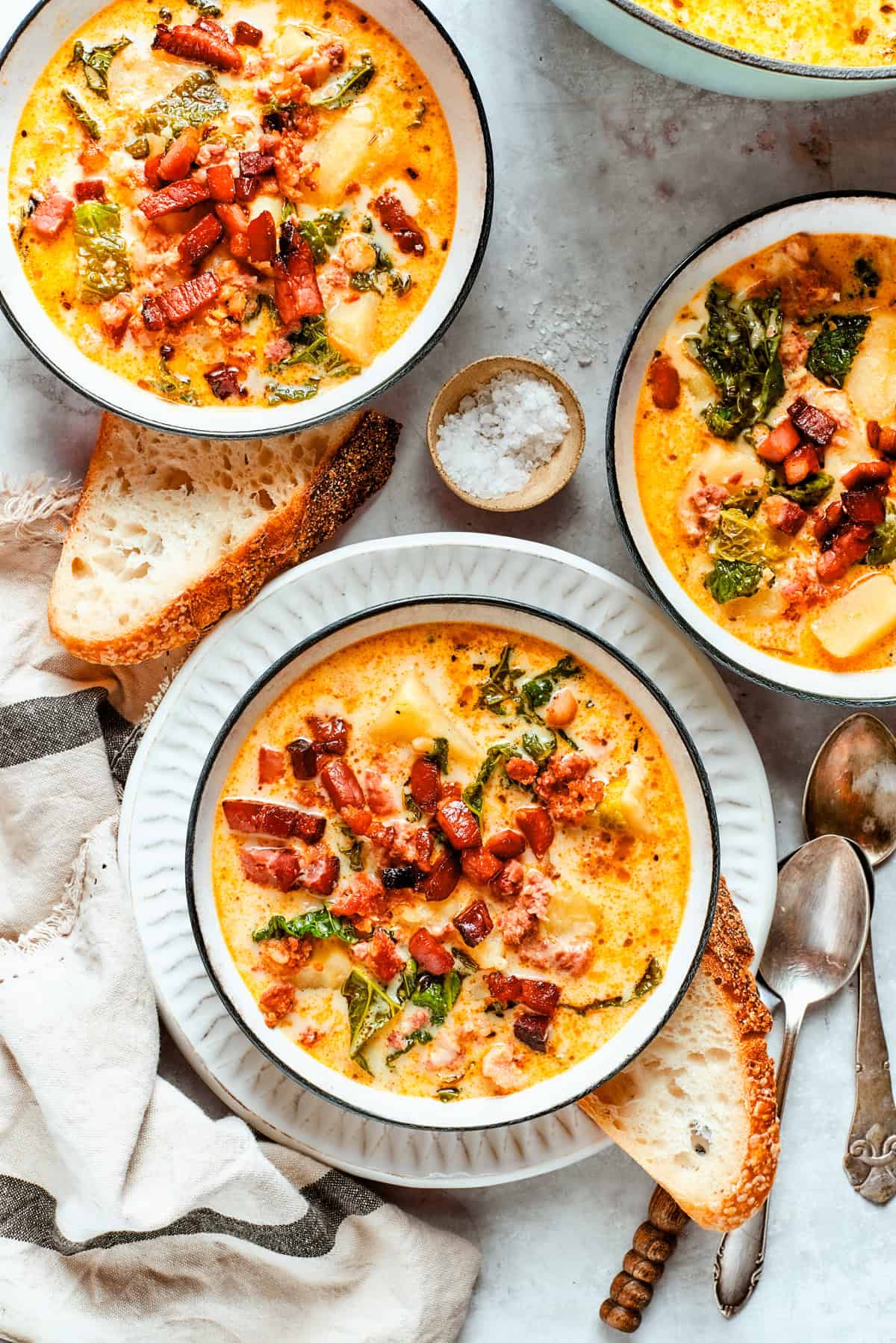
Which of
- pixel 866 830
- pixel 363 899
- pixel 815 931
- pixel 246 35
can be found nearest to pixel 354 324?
pixel 246 35

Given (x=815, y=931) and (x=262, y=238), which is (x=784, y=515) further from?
(x=262, y=238)

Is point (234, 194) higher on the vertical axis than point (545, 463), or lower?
higher

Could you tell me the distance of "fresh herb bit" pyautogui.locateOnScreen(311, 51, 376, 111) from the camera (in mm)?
3953

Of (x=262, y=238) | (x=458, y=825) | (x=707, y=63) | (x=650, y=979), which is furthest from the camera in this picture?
(x=262, y=238)

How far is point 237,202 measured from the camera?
154 inches

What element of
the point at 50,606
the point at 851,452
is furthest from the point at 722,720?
the point at 50,606

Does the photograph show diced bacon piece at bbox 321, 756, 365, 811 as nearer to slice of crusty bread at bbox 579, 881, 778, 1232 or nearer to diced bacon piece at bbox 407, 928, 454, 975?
diced bacon piece at bbox 407, 928, 454, 975

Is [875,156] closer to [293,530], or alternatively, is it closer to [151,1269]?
[293,530]

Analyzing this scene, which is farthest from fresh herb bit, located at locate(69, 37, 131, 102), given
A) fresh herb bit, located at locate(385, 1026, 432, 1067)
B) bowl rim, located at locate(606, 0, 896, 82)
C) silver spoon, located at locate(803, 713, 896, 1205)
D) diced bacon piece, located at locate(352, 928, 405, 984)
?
silver spoon, located at locate(803, 713, 896, 1205)

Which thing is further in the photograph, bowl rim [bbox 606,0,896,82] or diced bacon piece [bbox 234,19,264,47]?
diced bacon piece [bbox 234,19,264,47]

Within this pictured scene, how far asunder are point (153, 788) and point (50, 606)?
29.3 inches

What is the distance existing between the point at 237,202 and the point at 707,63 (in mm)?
1570

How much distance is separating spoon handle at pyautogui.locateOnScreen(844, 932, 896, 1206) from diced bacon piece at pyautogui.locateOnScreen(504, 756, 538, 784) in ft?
5.00

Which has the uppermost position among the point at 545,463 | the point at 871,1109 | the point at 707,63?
the point at 707,63
